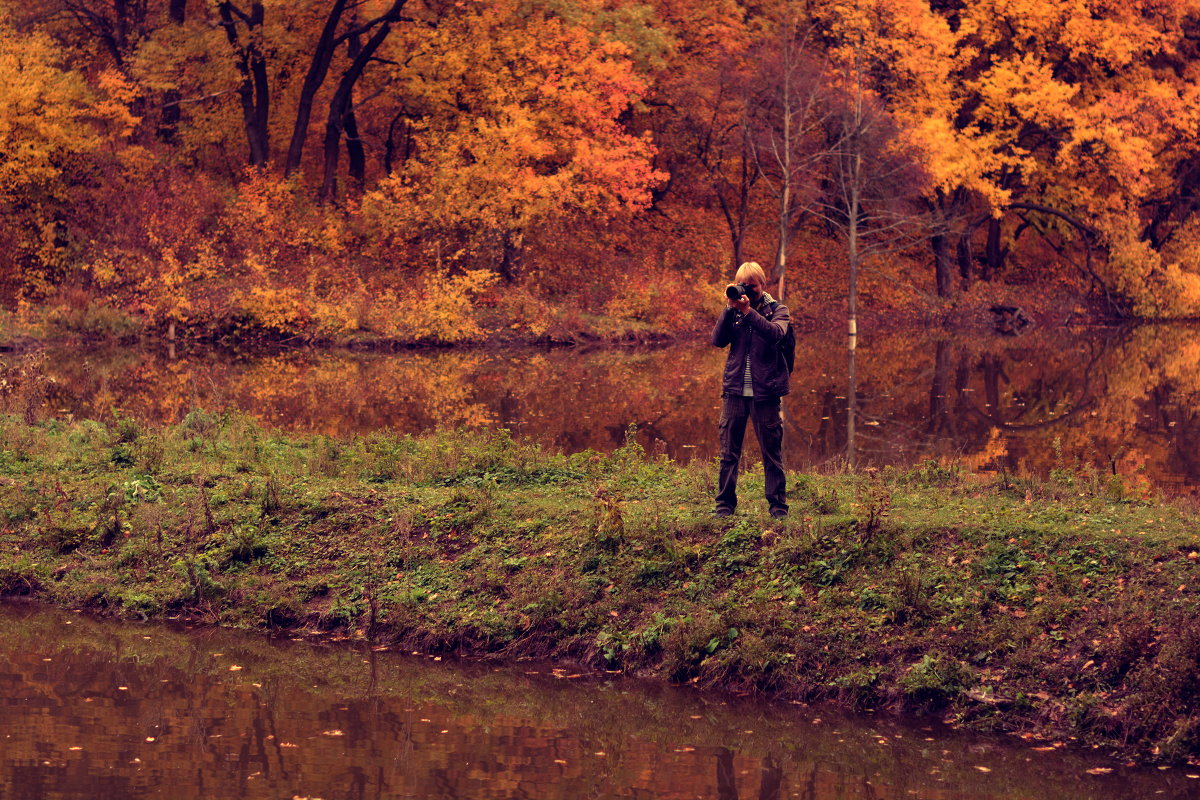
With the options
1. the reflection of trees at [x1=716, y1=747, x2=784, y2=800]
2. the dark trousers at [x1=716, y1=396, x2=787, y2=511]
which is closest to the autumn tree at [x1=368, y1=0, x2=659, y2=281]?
the dark trousers at [x1=716, y1=396, x2=787, y2=511]

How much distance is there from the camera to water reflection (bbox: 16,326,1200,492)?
21125 mm

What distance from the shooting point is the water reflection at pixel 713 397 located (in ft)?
69.3

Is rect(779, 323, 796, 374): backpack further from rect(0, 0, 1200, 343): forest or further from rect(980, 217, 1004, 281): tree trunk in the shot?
rect(980, 217, 1004, 281): tree trunk

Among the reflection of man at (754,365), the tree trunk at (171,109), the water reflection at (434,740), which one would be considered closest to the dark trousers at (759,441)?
the reflection of man at (754,365)

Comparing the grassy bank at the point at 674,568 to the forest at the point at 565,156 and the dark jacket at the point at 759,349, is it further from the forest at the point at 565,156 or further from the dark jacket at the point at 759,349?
the forest at the point at 565,156

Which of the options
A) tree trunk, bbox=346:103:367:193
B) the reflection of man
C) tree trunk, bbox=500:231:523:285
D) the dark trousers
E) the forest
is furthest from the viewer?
tree trunk, bbox=346:103:367:193

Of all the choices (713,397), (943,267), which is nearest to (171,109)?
(713,397)

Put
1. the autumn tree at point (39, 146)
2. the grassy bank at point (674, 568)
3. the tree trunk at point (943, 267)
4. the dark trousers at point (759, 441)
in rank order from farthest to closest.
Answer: the tree trunk at point (943, 267) < the autumn tree at point (39, 146) < the dark trousers at point (759, 441) < the grassy bank at point (674, 568)

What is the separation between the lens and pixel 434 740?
920 cm

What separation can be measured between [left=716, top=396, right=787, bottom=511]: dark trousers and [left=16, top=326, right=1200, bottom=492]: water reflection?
5.06m

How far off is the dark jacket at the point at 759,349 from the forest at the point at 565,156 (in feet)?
81.8

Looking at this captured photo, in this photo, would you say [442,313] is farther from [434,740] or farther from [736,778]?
[736,778]

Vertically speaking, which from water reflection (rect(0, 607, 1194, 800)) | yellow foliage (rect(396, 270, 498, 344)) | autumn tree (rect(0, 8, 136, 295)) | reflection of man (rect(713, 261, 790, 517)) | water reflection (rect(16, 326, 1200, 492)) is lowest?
water reflection (rect(0, 607, 1194, 800))

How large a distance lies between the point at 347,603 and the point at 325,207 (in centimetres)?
3338
